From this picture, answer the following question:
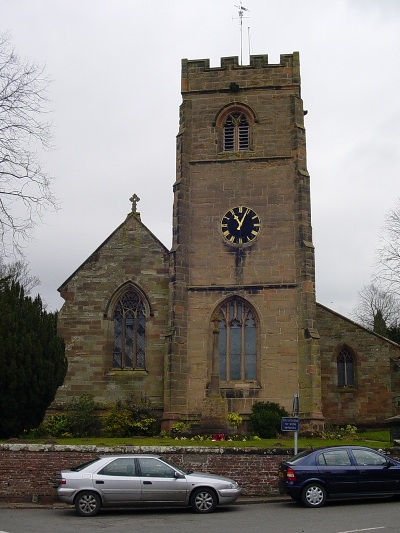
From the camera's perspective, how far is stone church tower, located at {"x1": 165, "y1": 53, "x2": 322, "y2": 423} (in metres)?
26.5

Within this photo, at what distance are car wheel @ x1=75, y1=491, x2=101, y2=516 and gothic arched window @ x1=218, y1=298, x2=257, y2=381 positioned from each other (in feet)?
43.1

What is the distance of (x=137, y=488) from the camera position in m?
14.3

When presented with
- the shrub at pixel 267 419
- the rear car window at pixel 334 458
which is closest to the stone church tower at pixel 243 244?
the shrub at pixel 267 419

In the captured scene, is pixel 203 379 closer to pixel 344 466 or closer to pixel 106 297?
pixel 106 297

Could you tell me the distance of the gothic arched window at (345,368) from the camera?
96.2ft

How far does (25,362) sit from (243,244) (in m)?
10.3

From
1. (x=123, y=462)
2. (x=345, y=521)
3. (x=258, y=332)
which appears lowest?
(x=345, y=521)

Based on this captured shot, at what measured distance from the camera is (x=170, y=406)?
2619 centimetres

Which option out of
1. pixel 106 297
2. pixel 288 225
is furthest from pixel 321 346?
pixel 106 297

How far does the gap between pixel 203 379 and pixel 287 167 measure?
30.2 feet

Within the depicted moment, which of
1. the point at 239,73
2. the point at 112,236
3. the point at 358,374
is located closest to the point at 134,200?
the point at 112,236

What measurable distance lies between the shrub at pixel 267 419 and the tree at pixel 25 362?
7.24 meters

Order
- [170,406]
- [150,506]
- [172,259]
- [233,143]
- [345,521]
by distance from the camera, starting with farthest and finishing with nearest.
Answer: [233,143]
[172,259]
[170,406]
[150,506]
[345,521]

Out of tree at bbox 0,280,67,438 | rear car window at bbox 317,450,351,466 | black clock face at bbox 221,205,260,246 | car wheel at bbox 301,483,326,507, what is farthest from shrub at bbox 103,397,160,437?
car wheel at bbox 301,483,326,507
